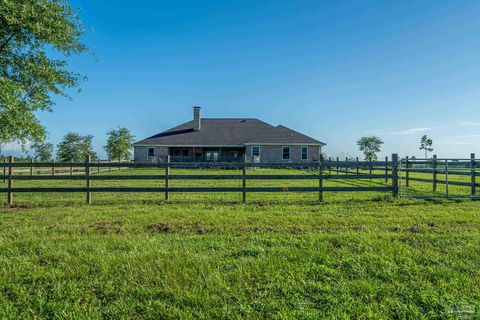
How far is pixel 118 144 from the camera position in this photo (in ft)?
155

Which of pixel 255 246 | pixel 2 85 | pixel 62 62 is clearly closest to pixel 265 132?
pixel 62 62

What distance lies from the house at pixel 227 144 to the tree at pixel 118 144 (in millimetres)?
13685

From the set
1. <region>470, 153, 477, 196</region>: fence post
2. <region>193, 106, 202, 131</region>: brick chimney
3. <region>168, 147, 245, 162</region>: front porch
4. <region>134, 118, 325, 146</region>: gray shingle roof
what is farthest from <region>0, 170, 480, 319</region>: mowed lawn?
<region>193, 106, 202, 131</region>: brick chimney

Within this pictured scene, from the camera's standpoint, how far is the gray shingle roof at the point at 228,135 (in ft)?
110

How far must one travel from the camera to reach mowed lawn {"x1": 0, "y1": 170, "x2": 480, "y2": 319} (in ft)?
9.16

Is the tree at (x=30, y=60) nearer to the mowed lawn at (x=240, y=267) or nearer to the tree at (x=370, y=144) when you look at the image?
the mowed lawn at (x=240, y=267)

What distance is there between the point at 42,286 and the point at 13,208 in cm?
683

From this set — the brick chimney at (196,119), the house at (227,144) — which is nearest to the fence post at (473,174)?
the house at (227,144)

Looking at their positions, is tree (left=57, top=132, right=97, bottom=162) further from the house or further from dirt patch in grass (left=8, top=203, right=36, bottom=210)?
dirt patch in grass (left=8, top=203, right=36, bottom=210)

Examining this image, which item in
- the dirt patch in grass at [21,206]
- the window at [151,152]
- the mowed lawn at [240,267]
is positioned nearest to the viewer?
the mowed lawn at [240,267]

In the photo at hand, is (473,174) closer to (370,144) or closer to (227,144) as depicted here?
(227,144)

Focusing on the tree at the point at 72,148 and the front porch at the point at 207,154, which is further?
the tree at the point at 72,148

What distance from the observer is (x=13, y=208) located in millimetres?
8516

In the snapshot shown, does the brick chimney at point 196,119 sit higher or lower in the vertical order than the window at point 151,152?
higher
